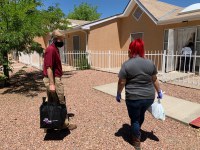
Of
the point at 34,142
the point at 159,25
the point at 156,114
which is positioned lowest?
the point at 34,142

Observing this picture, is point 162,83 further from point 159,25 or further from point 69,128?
point 69,128

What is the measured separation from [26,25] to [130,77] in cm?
530

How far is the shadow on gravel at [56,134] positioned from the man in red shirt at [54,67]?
20 cm

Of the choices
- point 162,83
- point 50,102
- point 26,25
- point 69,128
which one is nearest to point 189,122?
point 69,128

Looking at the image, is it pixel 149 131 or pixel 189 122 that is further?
pixel 189 122

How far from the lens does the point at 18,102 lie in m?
6.07

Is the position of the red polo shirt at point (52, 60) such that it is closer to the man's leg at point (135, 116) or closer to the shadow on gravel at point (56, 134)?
the shadow on gravel at point (56, 134)

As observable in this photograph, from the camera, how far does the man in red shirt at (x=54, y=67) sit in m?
3.52

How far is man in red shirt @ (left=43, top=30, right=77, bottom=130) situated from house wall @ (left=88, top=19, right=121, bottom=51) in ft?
33.1

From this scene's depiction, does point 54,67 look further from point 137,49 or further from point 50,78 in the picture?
point 137,49

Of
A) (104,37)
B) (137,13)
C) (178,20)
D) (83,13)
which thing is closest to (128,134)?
(178,20)

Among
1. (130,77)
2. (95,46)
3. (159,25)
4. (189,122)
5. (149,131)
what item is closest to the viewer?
(130,77)

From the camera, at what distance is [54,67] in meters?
3.69

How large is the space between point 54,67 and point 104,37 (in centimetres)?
1070
